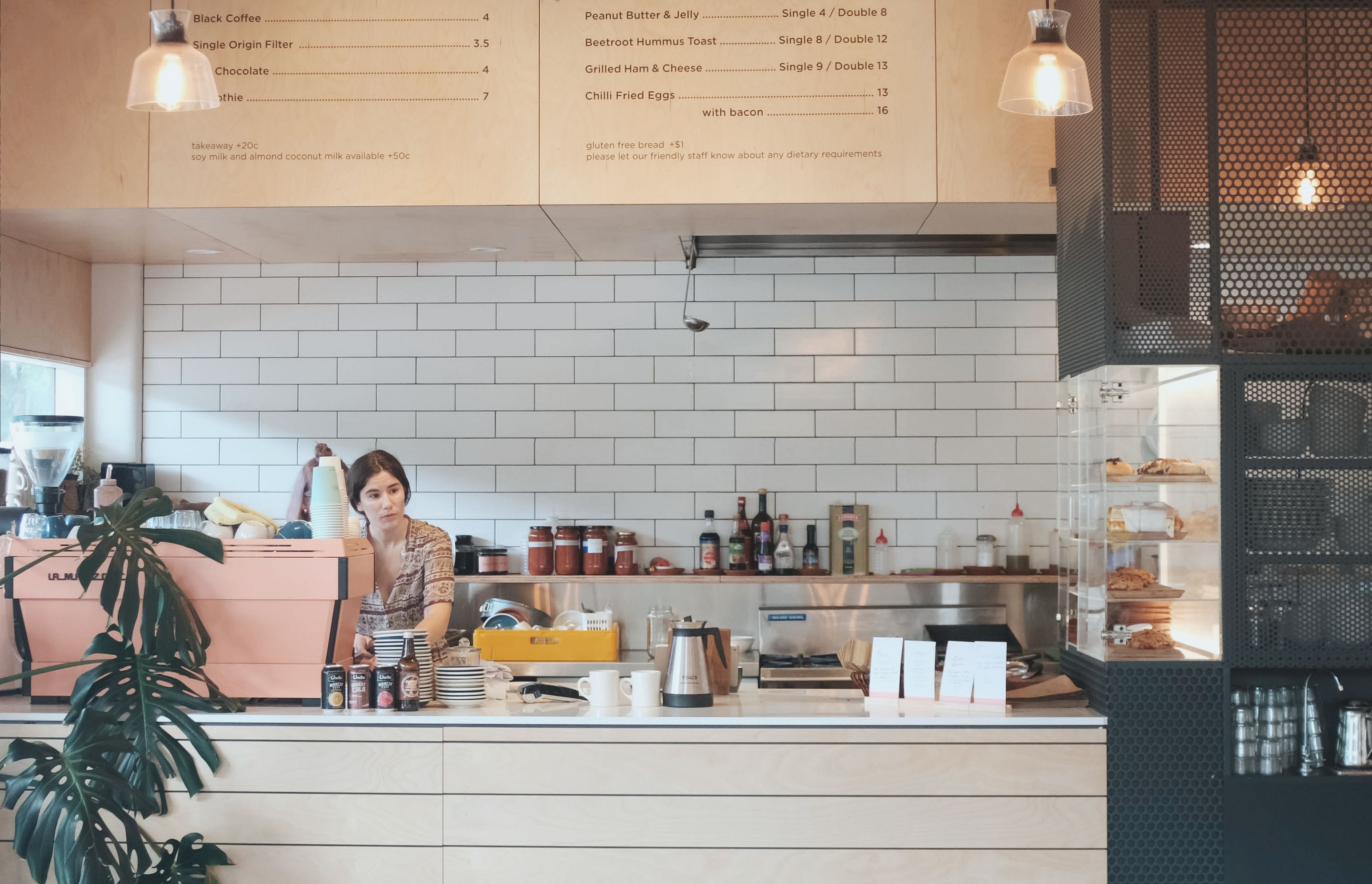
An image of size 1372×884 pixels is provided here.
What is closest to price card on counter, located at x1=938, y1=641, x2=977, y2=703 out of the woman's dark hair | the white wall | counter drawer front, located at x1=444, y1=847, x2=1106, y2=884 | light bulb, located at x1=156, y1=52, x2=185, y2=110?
counter drawer front, located at x1=444, y1=847, x2=1106, y2=884

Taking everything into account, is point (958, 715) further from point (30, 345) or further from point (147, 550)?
point (30, 345)

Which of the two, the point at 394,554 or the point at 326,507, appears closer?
the point at 326,507

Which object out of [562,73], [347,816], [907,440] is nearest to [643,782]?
[347,816]

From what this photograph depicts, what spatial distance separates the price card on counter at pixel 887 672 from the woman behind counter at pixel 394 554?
1.41 metres

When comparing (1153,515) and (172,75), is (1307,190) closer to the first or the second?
(1153,515)

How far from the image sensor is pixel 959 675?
2.87 meters

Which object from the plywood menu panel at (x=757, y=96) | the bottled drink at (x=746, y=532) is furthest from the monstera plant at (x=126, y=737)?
the bottled drink at (x=746, y=532)

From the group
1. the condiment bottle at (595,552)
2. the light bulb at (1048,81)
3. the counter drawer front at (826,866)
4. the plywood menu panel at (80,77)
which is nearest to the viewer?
the light bulb at (1048,81)

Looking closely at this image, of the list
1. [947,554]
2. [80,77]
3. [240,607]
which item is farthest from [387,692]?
[947,554]

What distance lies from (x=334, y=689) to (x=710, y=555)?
225 centimetres

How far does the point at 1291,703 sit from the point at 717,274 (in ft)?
9.48

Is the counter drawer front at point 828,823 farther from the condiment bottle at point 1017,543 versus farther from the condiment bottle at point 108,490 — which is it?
the condiment bottle at point 108,490

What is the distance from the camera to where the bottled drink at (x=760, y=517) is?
15.8ft

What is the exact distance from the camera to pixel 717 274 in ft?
16.2
